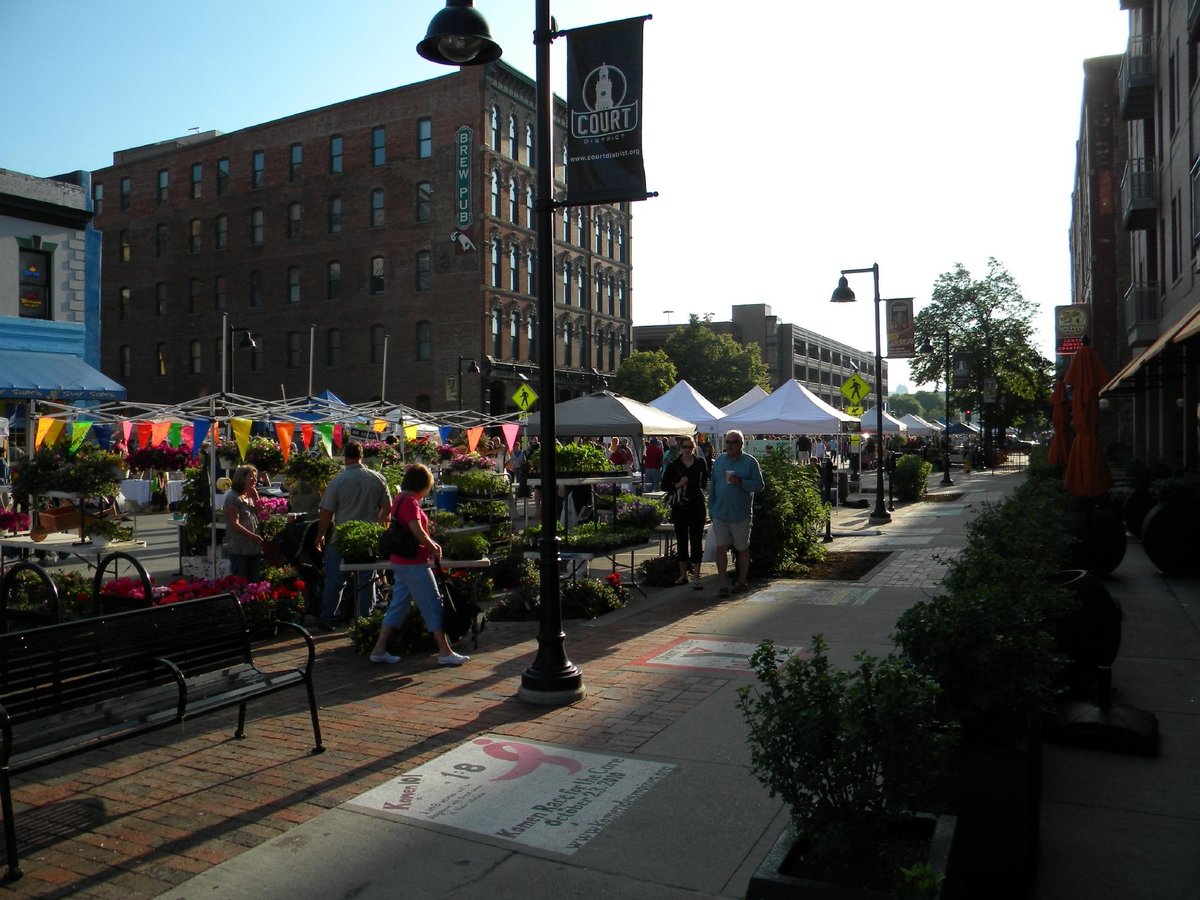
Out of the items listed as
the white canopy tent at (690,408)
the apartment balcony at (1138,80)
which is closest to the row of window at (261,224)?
the white canopy tent at (690,408)

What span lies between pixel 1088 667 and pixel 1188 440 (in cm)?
1315

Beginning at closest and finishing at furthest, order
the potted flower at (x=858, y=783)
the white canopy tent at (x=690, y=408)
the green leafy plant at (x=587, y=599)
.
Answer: the potted flower at (x=858, y=783), the green leafy plant at (x=587, y=599), the white canopy tent at (x=690, y=408)

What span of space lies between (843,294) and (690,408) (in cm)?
572

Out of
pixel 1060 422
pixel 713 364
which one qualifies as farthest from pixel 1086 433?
pixel 713 364

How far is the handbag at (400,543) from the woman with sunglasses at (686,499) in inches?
194

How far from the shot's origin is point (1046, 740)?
18.8 ft

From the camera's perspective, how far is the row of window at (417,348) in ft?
170

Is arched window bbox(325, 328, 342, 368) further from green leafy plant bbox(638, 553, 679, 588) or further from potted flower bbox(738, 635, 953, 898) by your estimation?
potted flower bbox(738, 635, 953, 898)

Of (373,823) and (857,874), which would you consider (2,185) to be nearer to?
(373,823)

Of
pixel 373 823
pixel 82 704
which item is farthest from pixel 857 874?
pixel 82 704

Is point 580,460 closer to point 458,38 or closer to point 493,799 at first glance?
point 458,38

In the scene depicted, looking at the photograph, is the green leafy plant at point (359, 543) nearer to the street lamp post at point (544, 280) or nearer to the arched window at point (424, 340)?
the street lamp post at point (544, 280)

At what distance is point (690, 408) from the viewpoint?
26781mm

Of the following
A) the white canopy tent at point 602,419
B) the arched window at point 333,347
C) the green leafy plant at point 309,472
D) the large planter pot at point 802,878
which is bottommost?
the large planter pot at point 802,878
